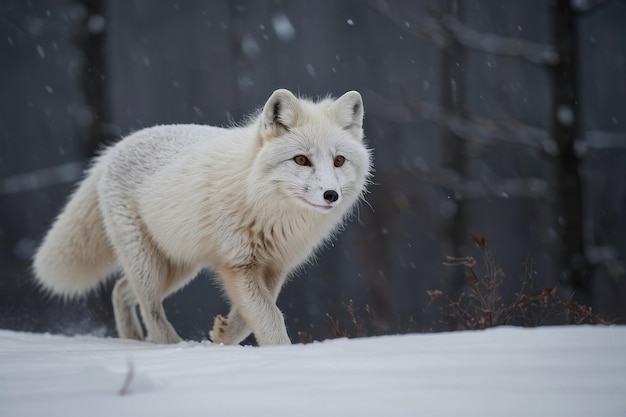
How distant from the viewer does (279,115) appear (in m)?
4.05

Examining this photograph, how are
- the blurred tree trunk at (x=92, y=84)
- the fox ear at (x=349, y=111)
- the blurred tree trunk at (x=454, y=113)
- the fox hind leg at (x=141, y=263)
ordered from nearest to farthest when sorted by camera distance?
1. the fox ear at (x=349, y=111)
2. the fox hind leg at (x=141, y=263)
3. the blurred tree trunk at (x=454, y=113)
4. the blurred tree trunk at (x=92, y=84)

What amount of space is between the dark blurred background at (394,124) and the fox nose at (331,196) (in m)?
4.67

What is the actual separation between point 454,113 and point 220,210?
6.39m

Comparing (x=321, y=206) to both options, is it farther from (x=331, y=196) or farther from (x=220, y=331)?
(x=220, y=331)

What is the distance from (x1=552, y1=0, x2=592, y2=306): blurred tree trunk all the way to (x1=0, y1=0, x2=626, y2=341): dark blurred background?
21 millimetres

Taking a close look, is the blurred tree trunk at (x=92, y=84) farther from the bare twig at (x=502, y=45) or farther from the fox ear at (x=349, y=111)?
the fox ear at (x=349, y=111)

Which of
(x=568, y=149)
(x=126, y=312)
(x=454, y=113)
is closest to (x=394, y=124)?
(x=454, y=113)

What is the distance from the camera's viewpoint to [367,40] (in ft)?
40.2

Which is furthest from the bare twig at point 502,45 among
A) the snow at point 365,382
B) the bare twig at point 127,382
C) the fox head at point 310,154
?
the bare twig at point 127,382

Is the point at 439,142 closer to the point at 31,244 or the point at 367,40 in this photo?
the point at 367,40

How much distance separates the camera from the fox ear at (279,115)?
13.2 ft

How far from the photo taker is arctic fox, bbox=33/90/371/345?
3.96 m

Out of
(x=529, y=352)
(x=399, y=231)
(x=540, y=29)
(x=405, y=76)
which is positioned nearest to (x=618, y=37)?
(x=540, y=29)

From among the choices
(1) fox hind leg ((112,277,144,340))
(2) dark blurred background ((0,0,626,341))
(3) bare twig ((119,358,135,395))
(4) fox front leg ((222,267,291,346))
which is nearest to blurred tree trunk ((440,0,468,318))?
(2) dark blurred background ((0,0,626,341))
